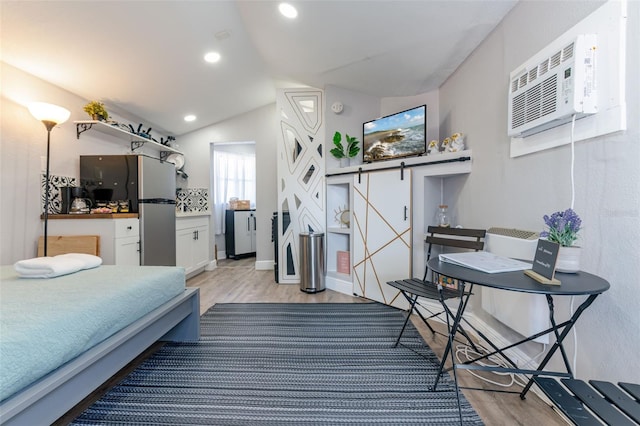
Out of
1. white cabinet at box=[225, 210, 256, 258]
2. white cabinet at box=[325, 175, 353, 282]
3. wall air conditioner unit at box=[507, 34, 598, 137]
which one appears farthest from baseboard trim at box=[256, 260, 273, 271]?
wall air conditioner unit at box=[507, 34, 598, 137]

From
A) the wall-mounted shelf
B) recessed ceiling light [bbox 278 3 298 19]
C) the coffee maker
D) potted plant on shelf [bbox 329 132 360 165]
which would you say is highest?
recessed ceiling light [bbox 278 3 298 19]

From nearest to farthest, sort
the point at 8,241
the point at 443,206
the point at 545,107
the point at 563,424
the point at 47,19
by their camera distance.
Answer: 1. the point at 563,424
2. the point at 545,107
3. the point at 47,19
4. the point at 8,241
5. the point at 443,206

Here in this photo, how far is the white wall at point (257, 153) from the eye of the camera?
187 inches

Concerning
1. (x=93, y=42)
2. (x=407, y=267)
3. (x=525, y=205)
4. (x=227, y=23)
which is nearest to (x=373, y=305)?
(x=407, y=267)

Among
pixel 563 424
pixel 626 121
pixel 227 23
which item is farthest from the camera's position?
pixel 227 23

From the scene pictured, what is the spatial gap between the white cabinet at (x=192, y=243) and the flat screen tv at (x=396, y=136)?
8.64ft

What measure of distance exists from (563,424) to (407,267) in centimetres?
152

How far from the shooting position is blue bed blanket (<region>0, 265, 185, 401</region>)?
36.2 inches

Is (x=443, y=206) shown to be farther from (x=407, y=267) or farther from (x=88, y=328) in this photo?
(x=88, y=328)

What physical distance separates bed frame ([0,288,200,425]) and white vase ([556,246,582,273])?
6.76ft

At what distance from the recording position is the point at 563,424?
4.22 feet

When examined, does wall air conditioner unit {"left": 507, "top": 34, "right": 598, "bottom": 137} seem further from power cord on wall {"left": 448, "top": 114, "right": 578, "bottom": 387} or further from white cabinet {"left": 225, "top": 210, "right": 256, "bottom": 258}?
white cabinet {"left": 225, "top": 210, "right": 256, "bottom": 258}

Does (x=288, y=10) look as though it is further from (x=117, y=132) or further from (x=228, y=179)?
(x=228, y=179)

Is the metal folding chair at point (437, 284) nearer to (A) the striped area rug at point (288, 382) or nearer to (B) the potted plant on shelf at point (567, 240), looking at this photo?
(A) the striped area rug at point (288, 382)
